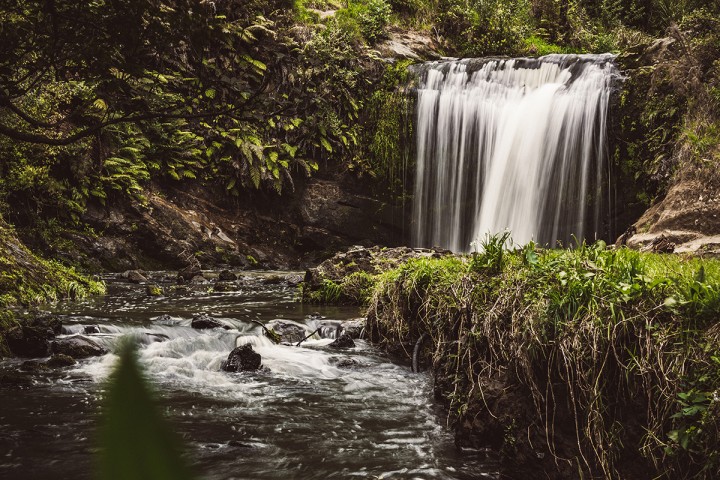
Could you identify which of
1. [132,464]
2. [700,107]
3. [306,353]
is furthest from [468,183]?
[132,464]

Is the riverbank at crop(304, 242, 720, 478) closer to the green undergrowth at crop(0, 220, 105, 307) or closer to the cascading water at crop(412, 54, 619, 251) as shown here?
the green undergrowth at crop(0, 220, 105, 307)

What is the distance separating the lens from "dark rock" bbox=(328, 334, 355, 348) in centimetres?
777

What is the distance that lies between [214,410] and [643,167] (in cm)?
1409

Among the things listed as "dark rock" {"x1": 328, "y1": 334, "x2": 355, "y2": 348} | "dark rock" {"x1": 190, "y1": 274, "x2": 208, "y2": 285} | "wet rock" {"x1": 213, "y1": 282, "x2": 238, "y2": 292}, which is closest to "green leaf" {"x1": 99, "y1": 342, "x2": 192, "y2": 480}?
"dark rock" {"x1": 328, "y1": 334, "x2": 355, "y2": 348}

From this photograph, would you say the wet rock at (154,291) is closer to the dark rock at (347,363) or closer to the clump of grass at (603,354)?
the dark rock at (347,363)

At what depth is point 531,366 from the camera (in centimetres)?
407

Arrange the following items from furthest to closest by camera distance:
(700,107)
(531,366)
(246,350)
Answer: (700,107) < (246,350) < (531,366)

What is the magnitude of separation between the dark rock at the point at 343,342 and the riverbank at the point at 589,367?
267cm

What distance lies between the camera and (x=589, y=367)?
12.3 ft

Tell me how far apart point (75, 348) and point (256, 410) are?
311 cm

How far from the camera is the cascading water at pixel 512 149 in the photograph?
16328 mm

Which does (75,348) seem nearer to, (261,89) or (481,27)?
(261,89)

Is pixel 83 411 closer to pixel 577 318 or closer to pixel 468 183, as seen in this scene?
pixel 577 318

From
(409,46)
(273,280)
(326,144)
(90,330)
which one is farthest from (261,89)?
(409,46)
